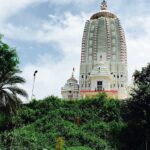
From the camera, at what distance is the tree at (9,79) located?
93.9ft

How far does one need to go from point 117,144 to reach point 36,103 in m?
9.31

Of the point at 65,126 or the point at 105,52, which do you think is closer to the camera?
the point at 65,126

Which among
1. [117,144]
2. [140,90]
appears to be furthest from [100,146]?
[140,90]

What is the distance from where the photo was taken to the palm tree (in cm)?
2845

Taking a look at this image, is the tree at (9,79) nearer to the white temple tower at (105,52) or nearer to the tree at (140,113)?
the tree at (140,113)

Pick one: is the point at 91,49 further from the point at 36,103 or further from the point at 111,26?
the point at 36,103

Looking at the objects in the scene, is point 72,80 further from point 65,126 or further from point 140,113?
point 140,113

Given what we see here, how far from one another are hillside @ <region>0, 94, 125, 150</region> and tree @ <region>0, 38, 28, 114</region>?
1.86 metres

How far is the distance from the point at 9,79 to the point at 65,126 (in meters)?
5.14

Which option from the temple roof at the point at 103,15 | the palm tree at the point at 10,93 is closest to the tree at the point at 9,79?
the palm tree at the point at 10,93

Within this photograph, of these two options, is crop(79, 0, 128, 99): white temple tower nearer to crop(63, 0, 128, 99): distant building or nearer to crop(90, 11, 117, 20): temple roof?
crop(63, 0, 128, 99): distant building

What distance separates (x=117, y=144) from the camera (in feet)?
96.0

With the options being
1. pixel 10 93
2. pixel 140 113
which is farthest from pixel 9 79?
pixel 140 113

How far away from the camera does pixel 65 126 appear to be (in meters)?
30.7
